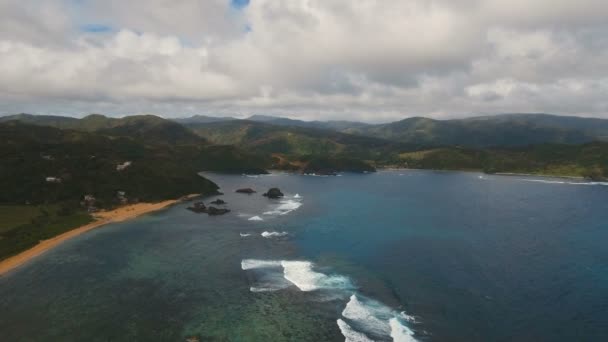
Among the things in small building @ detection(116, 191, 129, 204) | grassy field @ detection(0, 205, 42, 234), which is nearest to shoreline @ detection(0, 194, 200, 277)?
small building @ detection(116, 191, 129, 204)

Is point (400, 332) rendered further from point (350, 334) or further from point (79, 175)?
point (79, 175)

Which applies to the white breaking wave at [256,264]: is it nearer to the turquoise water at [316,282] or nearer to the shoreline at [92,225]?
the turquoise water at [316,282]

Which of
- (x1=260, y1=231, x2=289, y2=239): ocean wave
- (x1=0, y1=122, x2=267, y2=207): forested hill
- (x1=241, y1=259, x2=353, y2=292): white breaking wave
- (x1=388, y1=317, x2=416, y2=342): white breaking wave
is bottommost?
(x1=260, y1=231, x2=289, y2=239): ocean wave

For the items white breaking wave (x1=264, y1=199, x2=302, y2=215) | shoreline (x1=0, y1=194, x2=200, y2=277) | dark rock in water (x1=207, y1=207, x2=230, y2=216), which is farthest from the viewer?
white breaking wave (x1=264, y1=199, x2=302, y2=215)

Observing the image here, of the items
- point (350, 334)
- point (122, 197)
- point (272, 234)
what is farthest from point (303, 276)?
point (122, 197)

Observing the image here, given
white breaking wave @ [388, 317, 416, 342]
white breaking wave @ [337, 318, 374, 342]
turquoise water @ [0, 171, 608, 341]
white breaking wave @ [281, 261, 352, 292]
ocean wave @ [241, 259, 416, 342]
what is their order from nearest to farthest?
white breaking wave @ [388, 317, 416, 342]
white breaking wave @ [337, 318, 374, 342]
ocean wave @ [241, 259, 416, 342]
turquoise water @ [0, 171, 608, 341]
white breaking wave @ [281, 261, 352, 292]

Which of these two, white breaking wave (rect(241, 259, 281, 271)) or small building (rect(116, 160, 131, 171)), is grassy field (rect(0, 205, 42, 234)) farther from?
white breaking wave (rect(241, 259, 281, 271))

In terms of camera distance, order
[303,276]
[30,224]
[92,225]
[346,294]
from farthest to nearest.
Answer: [92,225]
[30,224]
[303,276]
[346,294]
